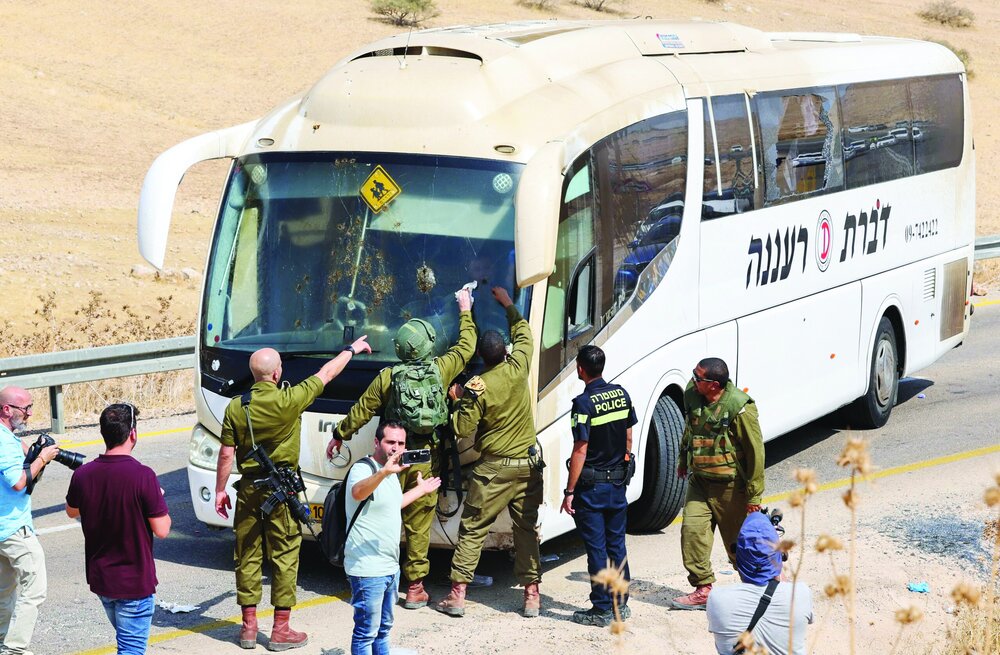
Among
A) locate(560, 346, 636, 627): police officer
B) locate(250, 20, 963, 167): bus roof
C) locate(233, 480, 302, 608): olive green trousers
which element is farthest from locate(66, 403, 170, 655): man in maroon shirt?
locate(250, 20, 963, 167): bus roof

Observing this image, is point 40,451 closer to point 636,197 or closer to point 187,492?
point 187,492

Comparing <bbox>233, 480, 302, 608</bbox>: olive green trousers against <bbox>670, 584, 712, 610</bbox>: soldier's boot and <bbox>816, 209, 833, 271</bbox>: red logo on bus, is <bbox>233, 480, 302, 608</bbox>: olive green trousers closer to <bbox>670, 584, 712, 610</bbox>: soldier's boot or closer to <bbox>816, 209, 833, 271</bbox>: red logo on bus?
<bbox>670, 584, 712, 610</bbox>: soldier's boot

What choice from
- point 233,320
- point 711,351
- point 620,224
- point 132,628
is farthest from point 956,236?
point 132,628

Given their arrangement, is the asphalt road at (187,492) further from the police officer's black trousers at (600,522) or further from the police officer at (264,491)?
the police officer's black trousers at (600,522)

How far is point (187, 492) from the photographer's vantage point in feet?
38.1

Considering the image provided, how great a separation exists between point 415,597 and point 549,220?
2641mm

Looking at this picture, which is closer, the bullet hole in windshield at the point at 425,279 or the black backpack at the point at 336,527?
the black backpack at the point at 336,527

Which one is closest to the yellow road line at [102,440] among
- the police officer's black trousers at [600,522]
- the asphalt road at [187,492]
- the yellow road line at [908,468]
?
the asphalt road at [187,492]

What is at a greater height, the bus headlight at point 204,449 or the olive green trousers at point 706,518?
the bus headlight at point 204,449

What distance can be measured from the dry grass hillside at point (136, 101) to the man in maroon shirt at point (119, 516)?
1046cm

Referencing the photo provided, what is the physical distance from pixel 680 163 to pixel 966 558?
3580 millimetres

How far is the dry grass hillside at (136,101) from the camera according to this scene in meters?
23.5

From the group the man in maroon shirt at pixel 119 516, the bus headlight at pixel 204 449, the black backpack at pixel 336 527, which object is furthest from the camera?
the bus headlight at pixel 204 449

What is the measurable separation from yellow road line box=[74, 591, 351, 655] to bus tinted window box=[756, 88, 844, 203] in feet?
16.6
